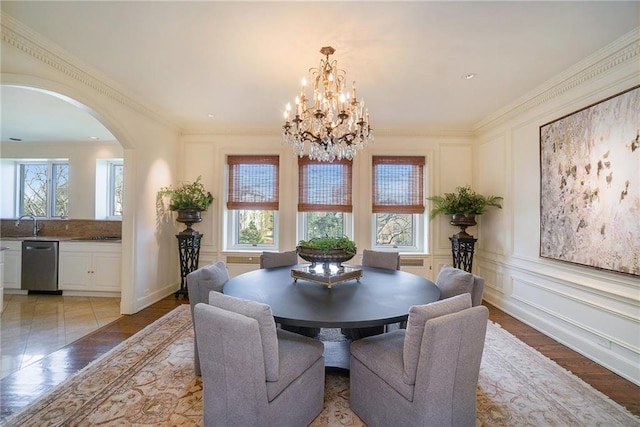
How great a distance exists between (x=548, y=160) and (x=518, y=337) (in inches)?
76.5

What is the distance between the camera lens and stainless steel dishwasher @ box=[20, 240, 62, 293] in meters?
4.25

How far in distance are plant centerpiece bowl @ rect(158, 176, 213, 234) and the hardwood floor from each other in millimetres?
1421

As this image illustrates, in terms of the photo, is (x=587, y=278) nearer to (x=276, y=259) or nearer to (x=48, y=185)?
(x=276, y=259)

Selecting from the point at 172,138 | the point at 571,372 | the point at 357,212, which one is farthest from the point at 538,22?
the point at 172,138

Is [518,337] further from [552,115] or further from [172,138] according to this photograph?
[172,138]

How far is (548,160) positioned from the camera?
10.2ft

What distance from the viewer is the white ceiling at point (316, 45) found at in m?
1.96

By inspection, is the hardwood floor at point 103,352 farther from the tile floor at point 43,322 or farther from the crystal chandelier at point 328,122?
the crystal chandelier at point 328,122

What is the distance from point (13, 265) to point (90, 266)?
1.20 metres

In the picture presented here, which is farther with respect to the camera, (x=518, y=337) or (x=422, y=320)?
(x=518, y=337)

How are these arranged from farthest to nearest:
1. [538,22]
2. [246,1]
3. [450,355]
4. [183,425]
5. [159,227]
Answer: [159,227] < [538,22] < [246,1] < [183,425] < [450,355]

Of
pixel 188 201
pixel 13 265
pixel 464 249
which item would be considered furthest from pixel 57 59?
pixel 464 249

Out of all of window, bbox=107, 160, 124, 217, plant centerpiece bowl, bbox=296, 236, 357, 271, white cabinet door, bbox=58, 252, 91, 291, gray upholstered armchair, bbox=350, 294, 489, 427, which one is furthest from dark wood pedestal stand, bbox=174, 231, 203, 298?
gray upholstered armchair, bbox=350, 294, 489, 427

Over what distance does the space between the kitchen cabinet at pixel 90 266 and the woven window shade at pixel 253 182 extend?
6.11ft
